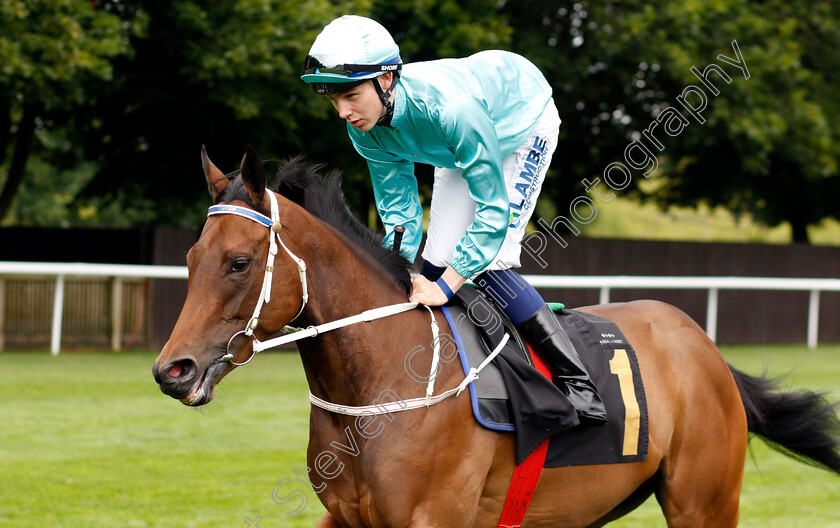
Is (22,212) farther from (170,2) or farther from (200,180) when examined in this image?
(170,2)

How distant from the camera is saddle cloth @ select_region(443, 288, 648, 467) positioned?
2.81m

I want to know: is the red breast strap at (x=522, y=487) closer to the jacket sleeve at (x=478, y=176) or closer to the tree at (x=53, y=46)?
the jacket sleeve at (x=478, y=176)

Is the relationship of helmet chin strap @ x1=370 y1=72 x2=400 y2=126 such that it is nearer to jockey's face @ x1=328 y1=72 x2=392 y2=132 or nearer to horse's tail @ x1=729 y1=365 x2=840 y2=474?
jockey's face @ x1=328 y1=72 x2=392 y2=132

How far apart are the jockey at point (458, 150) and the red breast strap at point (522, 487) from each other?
22cm

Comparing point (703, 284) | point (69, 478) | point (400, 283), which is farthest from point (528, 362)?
point (703, 284)

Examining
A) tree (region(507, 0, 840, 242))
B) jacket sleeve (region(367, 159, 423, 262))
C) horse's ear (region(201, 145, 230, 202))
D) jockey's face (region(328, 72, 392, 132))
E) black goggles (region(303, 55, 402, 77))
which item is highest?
black goggles (region(303, 55, 402, 77))

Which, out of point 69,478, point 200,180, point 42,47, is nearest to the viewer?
point 69,478

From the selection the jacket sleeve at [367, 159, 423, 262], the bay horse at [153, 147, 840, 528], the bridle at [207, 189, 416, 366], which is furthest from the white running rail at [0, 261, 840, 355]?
the bridle at [207, 189, 416, 366]

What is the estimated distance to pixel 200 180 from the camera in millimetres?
13320

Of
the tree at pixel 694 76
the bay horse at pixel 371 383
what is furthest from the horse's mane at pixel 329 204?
the tree at pixel 694 76

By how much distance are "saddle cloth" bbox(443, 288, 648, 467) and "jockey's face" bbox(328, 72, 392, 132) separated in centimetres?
69

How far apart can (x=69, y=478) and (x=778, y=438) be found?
163 inches

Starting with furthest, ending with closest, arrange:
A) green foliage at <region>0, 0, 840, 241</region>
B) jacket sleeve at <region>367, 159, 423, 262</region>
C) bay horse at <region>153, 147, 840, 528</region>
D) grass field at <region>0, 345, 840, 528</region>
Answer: green foliage at <region>0, 0, 840, 241</region>, grass field at <region>0, 345, 840, 528</region>, jacket sleeve at <region>367, 159, 423, 262</region>, bay horse at <region>153, 147, 840, 528</region>

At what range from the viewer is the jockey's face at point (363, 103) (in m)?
2.62
